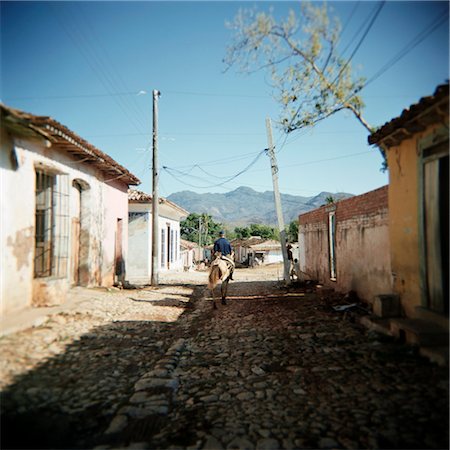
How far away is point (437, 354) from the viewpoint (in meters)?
3.77

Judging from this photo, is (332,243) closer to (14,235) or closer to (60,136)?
(60,136)

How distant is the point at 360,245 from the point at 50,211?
23.0 feet

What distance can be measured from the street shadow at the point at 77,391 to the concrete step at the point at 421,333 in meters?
3.45

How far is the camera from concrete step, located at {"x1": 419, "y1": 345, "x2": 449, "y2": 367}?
12.0 feet

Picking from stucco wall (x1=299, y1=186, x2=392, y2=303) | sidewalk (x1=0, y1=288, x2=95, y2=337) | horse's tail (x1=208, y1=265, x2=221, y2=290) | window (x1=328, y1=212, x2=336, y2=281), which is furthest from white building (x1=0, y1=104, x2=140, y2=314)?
window (x1=328, y1=212, x2=336, y2=281)

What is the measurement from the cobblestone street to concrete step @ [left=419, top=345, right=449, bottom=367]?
3.0 inches

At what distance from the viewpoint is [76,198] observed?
9594 mm

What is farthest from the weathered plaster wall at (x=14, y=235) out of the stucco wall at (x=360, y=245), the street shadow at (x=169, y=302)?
the stucco wall at (x=360, y=245)

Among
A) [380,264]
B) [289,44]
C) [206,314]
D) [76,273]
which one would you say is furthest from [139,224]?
[380,264]

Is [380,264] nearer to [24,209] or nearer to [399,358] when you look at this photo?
[399,358]

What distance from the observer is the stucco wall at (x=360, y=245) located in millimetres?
6599

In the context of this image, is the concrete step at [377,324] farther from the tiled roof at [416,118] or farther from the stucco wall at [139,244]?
the stucco wall at [139,244]

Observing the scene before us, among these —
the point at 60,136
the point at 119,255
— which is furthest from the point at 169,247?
the point at 60,136

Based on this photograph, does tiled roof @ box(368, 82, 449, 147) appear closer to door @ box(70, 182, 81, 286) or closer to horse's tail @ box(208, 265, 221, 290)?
horse's tail @ box(208, 265, 221, 290)
